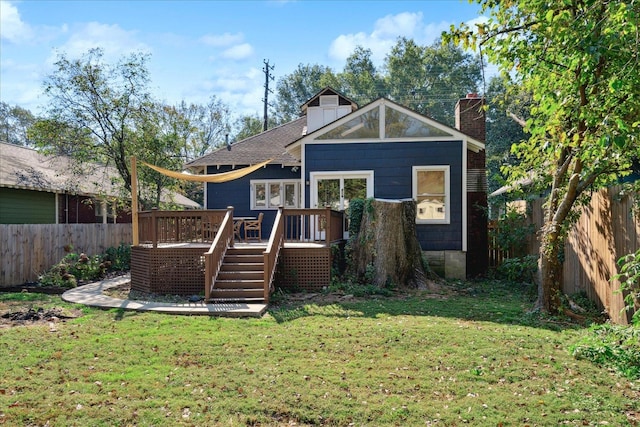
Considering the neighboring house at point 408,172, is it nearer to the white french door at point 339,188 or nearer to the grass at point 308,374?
the white french door at point 339,188

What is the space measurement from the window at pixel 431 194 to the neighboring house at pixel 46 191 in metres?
10.9

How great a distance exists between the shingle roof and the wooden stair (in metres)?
6.14

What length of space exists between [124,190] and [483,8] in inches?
576

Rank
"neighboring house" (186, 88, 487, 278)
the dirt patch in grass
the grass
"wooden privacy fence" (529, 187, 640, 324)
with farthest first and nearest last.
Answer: "neighboring house" (186, 88, 487, 278)
the dirt patch in grass
"wooden privacy fence" (529, 187, 640, 324)
the grass

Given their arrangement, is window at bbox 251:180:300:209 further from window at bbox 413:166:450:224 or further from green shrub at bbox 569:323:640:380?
green shrub at bbox 569:323:640:380

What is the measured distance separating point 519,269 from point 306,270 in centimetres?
609

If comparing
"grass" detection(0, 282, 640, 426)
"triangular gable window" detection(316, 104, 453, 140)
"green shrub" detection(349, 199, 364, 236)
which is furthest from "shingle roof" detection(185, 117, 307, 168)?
"grass" detection(0, 282, 640, 426)

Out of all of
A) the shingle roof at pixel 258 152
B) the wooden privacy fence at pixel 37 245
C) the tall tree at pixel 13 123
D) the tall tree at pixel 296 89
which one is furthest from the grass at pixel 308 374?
the tall tree at pixel 13 123

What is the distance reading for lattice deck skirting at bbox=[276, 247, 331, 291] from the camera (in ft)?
32.5

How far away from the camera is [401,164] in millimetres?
12742

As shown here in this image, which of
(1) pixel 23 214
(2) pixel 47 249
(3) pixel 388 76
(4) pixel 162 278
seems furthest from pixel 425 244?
(3) pixel 388 76

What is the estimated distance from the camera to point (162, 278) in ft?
31.2

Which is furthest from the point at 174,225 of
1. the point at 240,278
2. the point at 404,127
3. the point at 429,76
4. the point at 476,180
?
the point at 429,76

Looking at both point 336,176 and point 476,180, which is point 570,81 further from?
point 476,180
